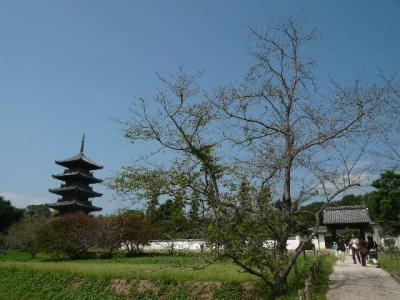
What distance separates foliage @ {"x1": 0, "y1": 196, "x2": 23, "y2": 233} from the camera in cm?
6050

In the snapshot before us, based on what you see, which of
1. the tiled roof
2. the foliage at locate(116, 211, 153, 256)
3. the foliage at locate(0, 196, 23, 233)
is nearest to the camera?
the foliage at locate(116, 211, 153, 256)

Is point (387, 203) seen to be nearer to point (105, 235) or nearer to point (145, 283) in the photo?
point (105, 235)

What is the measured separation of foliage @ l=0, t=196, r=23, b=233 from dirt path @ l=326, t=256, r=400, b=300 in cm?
5645

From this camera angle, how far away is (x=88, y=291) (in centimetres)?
1838

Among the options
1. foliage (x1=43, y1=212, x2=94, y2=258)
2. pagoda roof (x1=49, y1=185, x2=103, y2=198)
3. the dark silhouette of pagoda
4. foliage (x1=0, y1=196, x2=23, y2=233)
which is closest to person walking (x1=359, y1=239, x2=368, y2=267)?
foliage (x1=43, y1=212, x2=94, y2=258)

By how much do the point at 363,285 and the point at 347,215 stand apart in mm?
25840

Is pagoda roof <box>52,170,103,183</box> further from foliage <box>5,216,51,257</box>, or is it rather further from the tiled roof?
the tiled roof

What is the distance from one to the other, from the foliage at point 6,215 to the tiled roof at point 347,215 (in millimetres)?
47062

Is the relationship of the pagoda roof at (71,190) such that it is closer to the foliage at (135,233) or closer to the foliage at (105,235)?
the foliage at (135,233)

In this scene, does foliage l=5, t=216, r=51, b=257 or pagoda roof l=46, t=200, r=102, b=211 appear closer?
foliage l=5, t=216, r=51, b=257

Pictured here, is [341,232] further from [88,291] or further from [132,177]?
[132,177]

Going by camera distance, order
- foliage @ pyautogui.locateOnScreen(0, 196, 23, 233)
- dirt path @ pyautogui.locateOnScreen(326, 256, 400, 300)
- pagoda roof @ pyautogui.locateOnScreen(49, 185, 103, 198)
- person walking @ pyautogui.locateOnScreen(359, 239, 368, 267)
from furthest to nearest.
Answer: foliage @ pyautogui.locateOnScreen(0, 196, 23, 233)
pagoda roof @ pyautogui.locateOnScreen(49, 185, 103, 198)
person walking @ pyautogui.locateOnScreen(359, 239, 368, 267)
dirt path @ pyautogui.locateOnScreen(326, 256, 400, 300)

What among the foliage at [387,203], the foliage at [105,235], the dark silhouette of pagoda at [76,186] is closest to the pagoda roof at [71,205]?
the dark silhouette of pagoda at [76,186]

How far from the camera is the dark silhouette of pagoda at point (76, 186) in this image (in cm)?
5075
